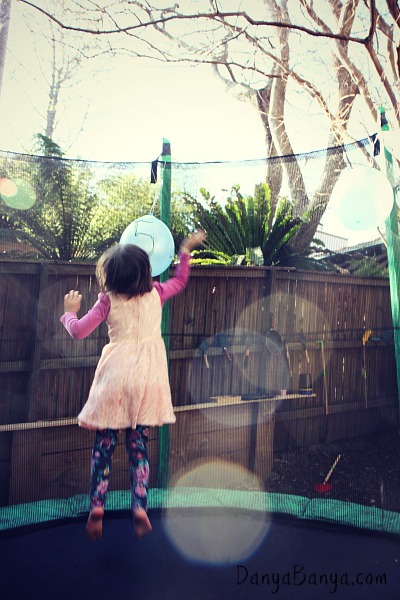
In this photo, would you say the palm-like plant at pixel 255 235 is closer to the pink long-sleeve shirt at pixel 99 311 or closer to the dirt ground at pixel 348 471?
the dirt ground at pixel 348 471

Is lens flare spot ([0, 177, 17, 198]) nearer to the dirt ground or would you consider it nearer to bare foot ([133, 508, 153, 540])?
bare foot ([133, 508, 153, 540])

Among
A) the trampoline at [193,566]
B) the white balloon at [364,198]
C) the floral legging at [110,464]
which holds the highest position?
the white balloon at [364,198]

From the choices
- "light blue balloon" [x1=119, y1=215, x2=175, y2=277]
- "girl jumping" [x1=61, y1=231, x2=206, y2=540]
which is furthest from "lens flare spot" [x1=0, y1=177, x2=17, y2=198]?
"girl jumping" [x1=61, y1=231, x2=206, y2=540]

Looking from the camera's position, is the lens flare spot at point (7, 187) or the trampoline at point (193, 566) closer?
the trampoline at point (193, 566)

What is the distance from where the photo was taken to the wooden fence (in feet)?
7.68

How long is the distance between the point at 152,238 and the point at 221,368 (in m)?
1.09

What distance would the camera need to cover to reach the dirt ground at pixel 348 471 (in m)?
2.82

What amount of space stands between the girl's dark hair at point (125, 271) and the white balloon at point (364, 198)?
40.3 inches

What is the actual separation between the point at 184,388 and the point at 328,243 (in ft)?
4.70

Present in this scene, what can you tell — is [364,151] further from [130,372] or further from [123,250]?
[130,372]

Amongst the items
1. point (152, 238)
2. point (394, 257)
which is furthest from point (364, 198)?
point (152, 238)

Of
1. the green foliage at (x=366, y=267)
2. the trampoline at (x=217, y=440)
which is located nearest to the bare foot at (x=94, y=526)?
the trampoline at (x=217, y=440)

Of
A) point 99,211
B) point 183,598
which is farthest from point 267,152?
point 183,598

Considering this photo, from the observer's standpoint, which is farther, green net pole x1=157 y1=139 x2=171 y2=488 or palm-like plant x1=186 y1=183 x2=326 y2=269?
palm-like plant x1=186 y1=183 x2=326 y2=269
